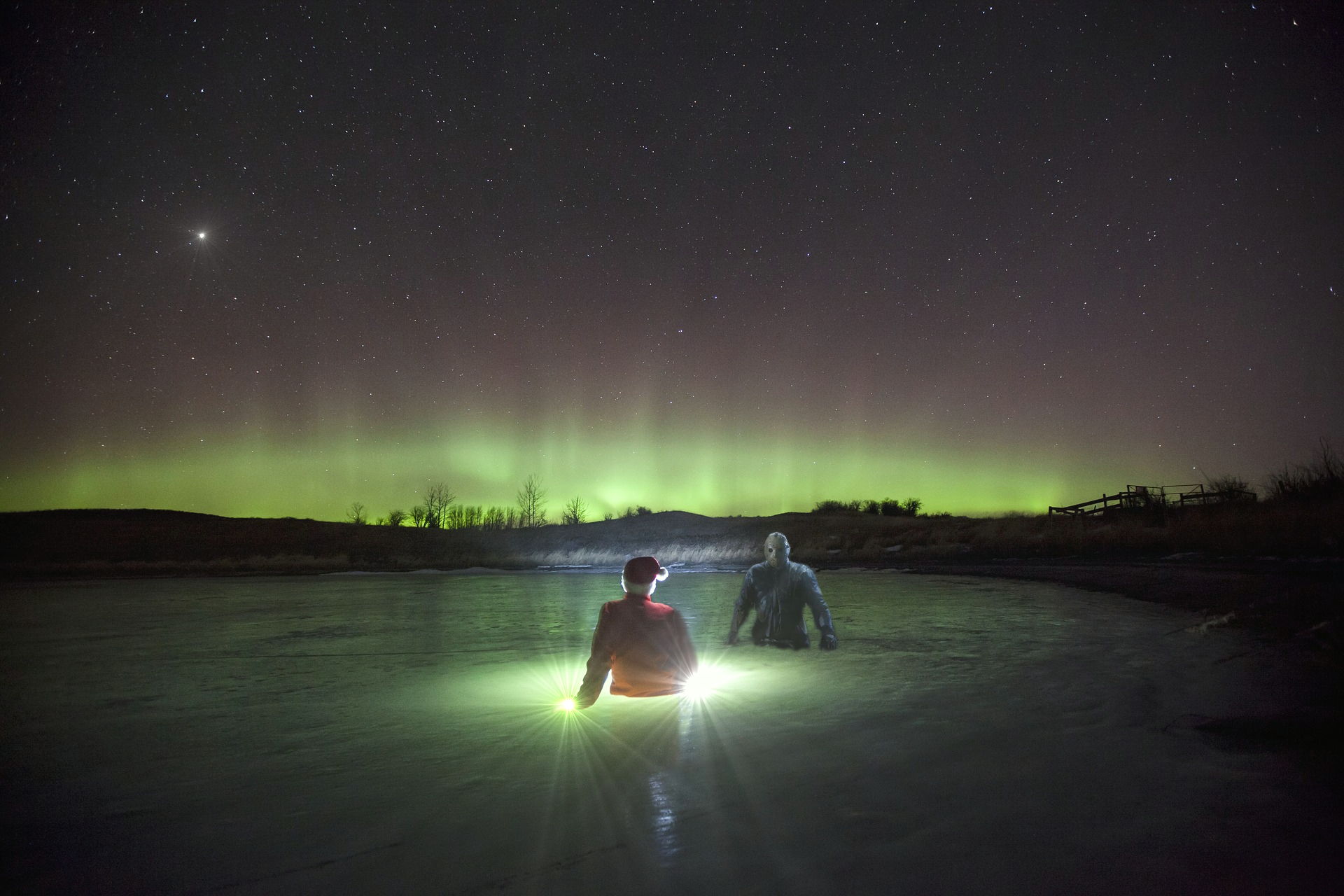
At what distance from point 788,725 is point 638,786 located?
1.69m

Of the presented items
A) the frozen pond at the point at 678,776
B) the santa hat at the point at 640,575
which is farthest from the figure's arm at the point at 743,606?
the santa hat at the point at 640,575

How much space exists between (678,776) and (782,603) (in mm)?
4772

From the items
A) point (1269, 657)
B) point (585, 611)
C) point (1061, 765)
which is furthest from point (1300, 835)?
point (585, 611)

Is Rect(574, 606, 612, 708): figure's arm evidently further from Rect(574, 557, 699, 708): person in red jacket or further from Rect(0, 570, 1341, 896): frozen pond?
Rect(0, 570, 1341, 896): frozen pond

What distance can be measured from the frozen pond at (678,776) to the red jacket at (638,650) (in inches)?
8.4

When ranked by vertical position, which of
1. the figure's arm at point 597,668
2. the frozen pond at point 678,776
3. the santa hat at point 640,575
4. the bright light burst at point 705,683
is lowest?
the bright light burst at point 705,683

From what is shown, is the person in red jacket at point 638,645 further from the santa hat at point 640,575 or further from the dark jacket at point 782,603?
the dark jacket at point 782,603

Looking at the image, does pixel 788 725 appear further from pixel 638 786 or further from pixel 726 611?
pixel 726 611

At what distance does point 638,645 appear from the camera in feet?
21.4

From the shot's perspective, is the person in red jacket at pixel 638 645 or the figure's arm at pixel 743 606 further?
the figure's arm at pixel 743 606

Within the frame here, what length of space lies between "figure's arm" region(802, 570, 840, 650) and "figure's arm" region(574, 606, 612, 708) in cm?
301

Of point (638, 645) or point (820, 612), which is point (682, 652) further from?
point (820, 612)

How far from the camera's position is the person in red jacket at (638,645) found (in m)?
6.45

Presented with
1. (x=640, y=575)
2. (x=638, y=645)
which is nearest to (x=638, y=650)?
(x=638, y=645)
